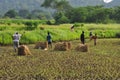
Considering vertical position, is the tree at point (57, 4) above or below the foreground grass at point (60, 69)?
above

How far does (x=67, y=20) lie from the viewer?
82.9 metres

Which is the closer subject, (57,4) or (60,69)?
(60,69)

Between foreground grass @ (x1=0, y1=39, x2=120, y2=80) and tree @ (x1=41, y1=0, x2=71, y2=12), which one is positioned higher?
tree @ (x1=41, y1=0, x2=71, y2=12)

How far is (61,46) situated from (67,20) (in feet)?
181

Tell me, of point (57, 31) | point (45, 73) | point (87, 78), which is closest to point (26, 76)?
point (45, 73)

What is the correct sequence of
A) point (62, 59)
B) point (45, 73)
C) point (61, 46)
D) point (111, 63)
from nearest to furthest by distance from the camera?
point (45, 73)
point (111, 63)
point (62, 59)
point (61, 46)

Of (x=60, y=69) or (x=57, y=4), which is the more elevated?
(x=57, y=4)

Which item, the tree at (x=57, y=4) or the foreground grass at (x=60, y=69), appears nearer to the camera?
the foreground grass at (x=60, y=69)

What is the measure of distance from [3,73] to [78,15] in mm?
70352

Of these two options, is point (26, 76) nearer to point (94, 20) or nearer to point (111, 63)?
point (111, 63)

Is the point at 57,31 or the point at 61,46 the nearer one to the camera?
the point at 61,46

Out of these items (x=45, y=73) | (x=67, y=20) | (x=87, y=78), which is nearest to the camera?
(x=87, y=78)

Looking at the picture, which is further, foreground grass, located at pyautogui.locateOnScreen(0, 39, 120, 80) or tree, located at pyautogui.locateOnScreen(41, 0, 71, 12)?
tree, located at pyautogui.locateOnScreen(41, 0, 71, 12)

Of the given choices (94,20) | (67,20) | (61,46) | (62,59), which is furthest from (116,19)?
(62,59)
